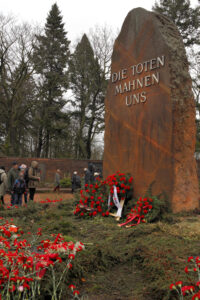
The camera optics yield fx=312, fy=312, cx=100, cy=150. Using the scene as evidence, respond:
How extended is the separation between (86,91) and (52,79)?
12.0 feet

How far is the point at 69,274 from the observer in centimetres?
320

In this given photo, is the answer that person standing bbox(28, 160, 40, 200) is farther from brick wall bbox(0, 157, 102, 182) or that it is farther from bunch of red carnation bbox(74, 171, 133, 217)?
brick wall bbox(0, 157, 102, 182)

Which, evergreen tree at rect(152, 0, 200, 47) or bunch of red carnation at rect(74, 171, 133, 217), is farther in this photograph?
evergreen tree at rect(152, 0, 200, 47)

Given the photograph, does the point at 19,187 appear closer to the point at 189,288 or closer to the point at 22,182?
the point at 22,182

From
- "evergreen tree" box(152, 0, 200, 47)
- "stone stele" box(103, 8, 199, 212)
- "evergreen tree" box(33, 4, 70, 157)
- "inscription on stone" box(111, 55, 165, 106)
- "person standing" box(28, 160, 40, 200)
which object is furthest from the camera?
"evergreen tree" box(33, 4, 70, 157)

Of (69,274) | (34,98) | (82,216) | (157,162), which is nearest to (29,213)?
(82,216)

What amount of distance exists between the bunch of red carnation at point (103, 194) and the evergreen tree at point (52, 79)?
866 inches

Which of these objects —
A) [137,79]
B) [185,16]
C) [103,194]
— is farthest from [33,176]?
[185,16]

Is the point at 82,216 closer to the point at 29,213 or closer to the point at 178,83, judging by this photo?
the point at 29,213

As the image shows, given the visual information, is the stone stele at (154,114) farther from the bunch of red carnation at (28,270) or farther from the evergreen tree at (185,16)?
the evergreen tree at (185,16)

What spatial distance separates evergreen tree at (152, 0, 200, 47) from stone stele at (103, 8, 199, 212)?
1893cm

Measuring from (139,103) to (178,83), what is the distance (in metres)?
1.02

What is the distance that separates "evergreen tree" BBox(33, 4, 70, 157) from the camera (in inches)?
1148

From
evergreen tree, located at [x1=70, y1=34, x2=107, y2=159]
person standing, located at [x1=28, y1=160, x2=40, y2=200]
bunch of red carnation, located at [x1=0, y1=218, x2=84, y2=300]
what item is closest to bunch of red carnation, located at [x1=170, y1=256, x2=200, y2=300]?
bunch of red carnation, located at [x1=0, y1=218, x2=84, y2=300]
